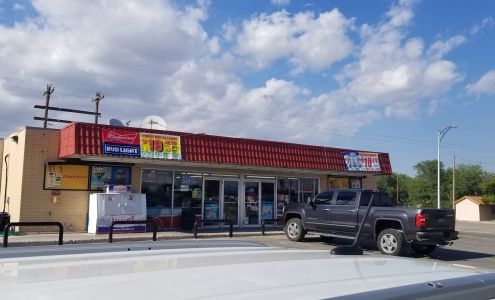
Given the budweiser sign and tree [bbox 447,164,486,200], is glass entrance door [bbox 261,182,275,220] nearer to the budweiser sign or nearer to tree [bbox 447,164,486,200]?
the budweiser sign

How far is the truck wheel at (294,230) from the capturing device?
18.5 meters

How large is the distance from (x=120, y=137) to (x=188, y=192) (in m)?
4.40

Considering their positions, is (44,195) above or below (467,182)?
below

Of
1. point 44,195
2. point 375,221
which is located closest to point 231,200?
point 44,195

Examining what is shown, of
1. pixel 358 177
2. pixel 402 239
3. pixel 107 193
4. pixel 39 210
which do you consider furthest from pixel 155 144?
pixel 358 177

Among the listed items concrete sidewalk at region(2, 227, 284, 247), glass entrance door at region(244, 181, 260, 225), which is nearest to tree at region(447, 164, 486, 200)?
glass entrance door at region(244, 181, 260, 225)

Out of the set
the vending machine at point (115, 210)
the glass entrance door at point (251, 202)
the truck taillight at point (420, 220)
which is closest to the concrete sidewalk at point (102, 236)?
the vending machine at point (115, 210)

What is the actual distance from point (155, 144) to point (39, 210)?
4.80m

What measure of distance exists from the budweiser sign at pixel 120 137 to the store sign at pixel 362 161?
11.3 m

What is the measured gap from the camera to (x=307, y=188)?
25.7m

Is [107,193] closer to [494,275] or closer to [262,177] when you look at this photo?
[262,177]

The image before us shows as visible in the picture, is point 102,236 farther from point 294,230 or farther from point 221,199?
point 294,230

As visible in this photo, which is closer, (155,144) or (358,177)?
(155,144)

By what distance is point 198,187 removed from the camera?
21797mm
